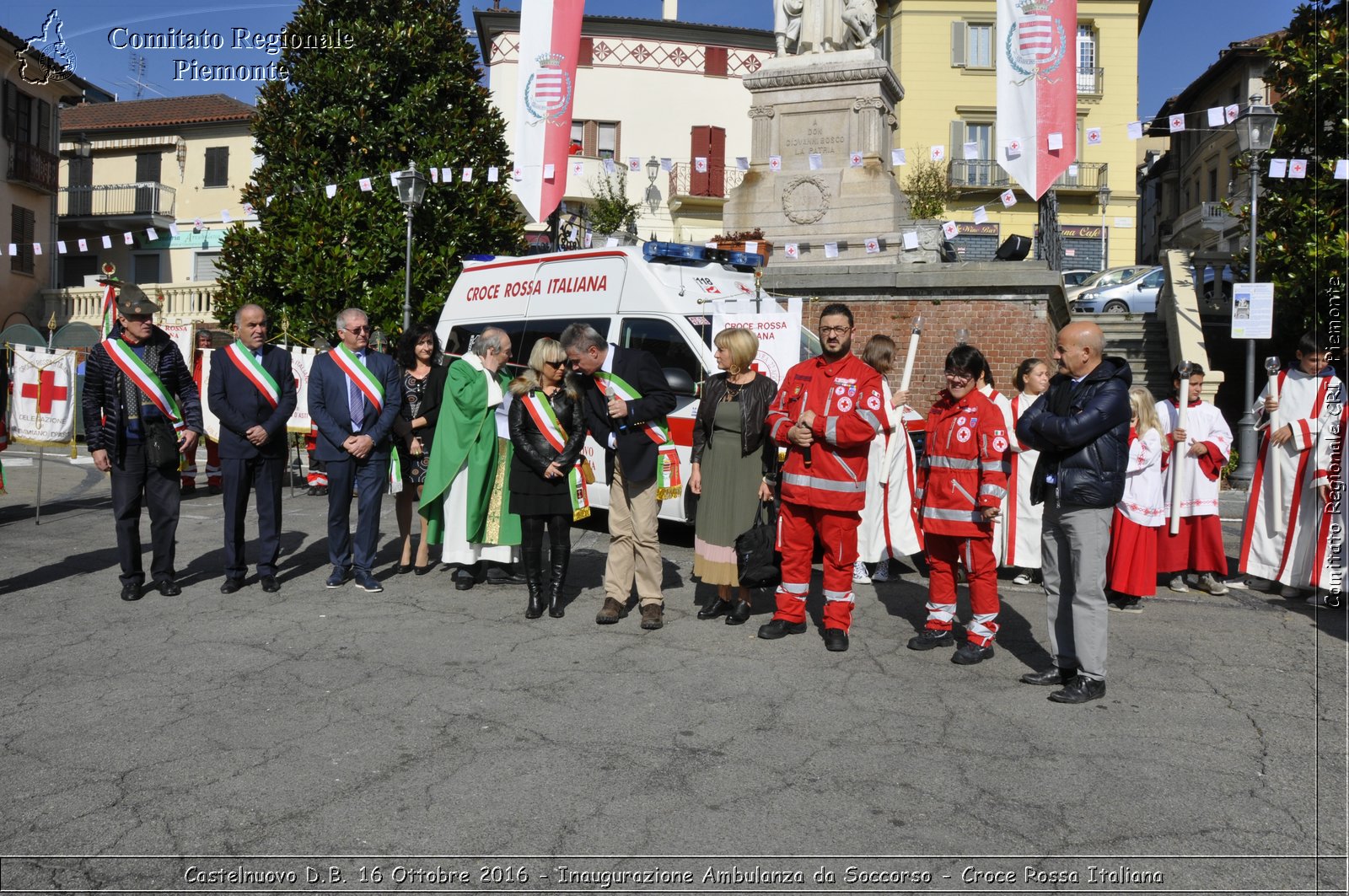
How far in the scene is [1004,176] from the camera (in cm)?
4381

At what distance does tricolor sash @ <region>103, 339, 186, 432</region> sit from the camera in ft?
24.4

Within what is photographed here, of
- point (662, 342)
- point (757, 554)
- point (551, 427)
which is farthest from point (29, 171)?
point (757, 554)

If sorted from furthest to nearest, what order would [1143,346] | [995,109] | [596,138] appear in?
[995,109], [596,138], [1143,346]

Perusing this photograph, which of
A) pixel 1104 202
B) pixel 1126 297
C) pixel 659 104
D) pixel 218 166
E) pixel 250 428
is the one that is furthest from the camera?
pixel 1104 202

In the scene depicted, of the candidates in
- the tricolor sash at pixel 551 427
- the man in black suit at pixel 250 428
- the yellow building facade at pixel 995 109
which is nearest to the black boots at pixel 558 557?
the tricolor sash at pixel 551 427

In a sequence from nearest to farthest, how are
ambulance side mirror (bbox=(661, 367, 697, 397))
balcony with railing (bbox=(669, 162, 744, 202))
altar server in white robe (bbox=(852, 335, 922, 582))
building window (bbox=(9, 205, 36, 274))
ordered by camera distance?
altar server in white robe (bbox=(852, 335, 922, 582))
ambulance side mirror (bbox=(661, 367, 697, 397))
building window (bbox=(9, 205, 36, 274))
balcony with railing (bbox=(669, 162, 744, 202))

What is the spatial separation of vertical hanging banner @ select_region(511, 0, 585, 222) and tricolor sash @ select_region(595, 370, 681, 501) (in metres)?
9.40

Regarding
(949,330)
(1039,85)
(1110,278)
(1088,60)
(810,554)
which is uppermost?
(1088,60)

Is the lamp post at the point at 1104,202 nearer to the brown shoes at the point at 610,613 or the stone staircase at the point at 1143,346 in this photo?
the stone staircase at the point at 1143,346

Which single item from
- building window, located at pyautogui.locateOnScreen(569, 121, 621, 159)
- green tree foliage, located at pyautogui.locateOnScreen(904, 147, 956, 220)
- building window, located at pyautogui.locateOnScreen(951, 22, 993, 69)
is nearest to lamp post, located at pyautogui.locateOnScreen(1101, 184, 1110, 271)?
green tree foliage, located at pyautogui.locateOnScreen(904, 147, 956, 220)

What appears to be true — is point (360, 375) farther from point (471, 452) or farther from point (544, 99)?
point (544, 99)

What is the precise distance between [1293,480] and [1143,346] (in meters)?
12.8

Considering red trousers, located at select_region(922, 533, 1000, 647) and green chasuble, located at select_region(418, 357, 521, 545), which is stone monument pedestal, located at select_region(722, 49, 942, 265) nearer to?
green chasuble, located at select_region(418, 357, 521, 545)

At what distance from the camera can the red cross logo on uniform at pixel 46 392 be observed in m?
11.2
